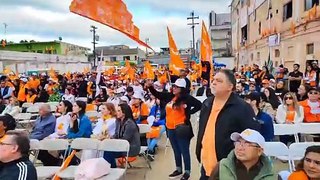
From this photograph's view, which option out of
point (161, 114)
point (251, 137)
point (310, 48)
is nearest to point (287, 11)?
point (310, 48)

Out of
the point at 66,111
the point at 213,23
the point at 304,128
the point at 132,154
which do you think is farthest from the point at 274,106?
the point at 213,23

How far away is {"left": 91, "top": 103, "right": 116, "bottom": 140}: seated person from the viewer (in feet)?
19.2

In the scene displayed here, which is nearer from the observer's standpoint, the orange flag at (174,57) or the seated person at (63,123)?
the seated person at (63,123)

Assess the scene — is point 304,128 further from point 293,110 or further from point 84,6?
point 84,6

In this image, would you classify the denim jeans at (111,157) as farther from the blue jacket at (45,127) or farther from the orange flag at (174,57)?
the orange flag at (174,57)

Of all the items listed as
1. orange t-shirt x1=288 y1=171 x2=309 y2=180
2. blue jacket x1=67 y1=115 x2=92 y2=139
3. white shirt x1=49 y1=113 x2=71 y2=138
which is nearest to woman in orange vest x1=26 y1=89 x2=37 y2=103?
white shirt x1=49 y1=113 x2=71 y2=138

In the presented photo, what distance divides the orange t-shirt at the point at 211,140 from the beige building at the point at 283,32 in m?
13.3

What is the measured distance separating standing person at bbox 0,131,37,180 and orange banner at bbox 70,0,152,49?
236cm

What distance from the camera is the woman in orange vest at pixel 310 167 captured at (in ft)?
9.12

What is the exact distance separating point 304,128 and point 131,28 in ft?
10.5

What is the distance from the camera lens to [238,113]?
10.3ft

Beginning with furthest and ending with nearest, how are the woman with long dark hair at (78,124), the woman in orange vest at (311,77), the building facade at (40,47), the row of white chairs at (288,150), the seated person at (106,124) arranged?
the building facade at (40,47)
the woman in orange vest at (311,77)
the woman with long dark hair at (78,124)
the seated person at (106,124)
the row of white chairs at (288,150)

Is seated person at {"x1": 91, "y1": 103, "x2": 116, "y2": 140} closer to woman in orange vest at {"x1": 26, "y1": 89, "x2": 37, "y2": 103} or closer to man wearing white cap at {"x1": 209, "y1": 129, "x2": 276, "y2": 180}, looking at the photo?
man wearing white cap at {"x1": 209, "y1": 129, "x2": 276, "y2": 180}


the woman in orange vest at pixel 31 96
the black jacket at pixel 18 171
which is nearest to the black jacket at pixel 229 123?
the black jacket at pixel 18 171
